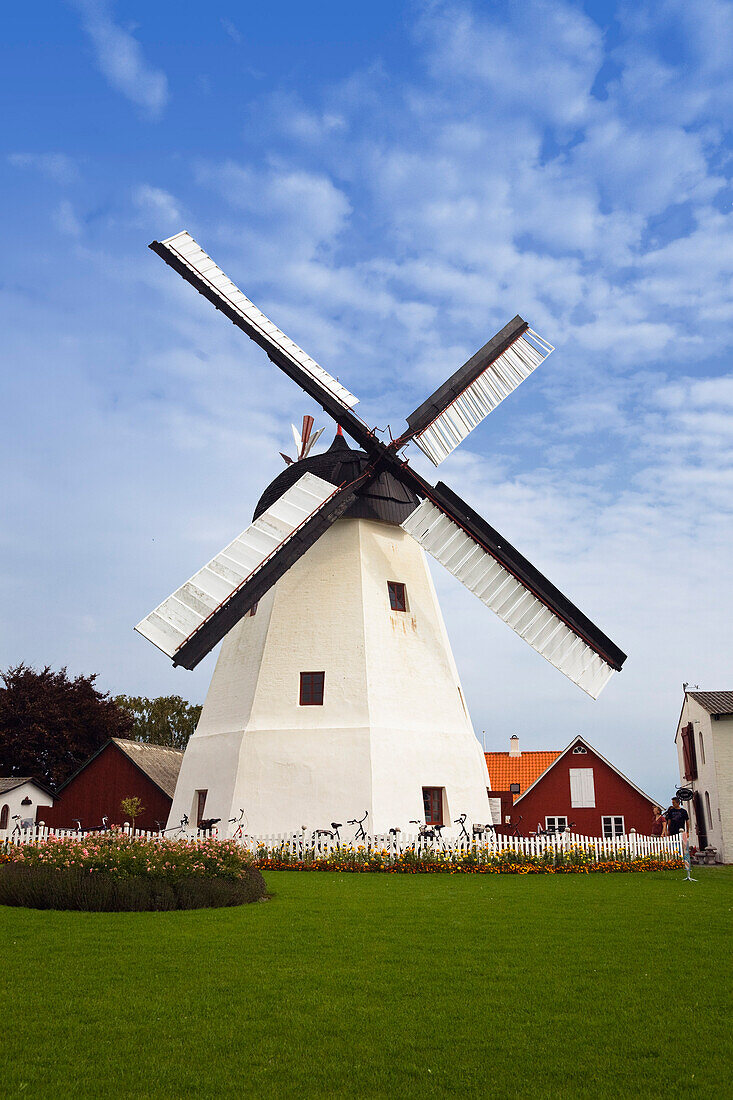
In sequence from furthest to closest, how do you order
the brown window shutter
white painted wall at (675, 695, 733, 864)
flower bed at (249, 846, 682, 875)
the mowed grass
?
the brown window shutter → white painted wall at (675, 695, 733, 864) → flower bed at (249, 846, 682, 875) → the mowed grass

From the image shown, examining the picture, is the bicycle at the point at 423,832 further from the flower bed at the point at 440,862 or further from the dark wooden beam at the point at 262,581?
the dark wooden beam at the point at 262,581

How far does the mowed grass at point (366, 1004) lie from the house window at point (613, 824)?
19.9 metres

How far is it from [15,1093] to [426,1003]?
2775 mm

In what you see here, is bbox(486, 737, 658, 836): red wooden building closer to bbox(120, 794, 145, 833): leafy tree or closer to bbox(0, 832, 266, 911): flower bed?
bbox(120, 794, 145, 833): leafy tree

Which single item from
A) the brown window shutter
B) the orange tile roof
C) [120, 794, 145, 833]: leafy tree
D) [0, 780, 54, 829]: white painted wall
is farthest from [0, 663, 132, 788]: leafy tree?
the brown window shutter

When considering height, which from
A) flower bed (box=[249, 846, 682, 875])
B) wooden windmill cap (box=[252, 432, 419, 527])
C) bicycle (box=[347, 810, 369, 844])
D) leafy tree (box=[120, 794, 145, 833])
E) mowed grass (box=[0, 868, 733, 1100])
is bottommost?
mowed grass (box=[0, 868, 733, 1100])

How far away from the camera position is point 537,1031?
5.15 metres

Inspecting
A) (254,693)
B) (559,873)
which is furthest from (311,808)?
(559,873)

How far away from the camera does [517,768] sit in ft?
109

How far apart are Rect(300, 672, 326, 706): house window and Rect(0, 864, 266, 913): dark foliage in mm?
8143

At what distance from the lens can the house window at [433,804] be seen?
18.5 m

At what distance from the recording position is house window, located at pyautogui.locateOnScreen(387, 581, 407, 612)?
20453 millimetres

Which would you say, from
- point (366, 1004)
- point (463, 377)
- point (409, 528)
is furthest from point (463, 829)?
point (366, 1004)

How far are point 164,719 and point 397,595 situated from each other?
39606mm
